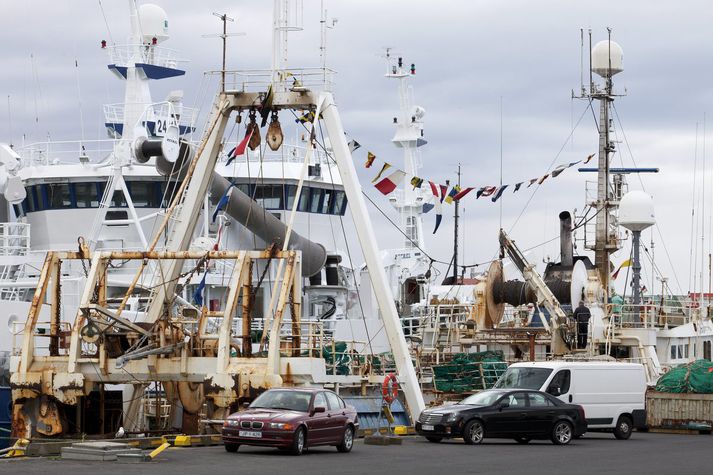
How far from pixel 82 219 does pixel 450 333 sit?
40.1 feet

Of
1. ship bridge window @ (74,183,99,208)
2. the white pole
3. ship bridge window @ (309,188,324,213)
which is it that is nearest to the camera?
the white pole

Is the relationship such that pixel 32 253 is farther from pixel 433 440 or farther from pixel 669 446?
pixel 669 446

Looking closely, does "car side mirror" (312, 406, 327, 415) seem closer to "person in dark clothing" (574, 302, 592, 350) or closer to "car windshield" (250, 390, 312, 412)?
"car windshield" (250, 390, 312, 412)

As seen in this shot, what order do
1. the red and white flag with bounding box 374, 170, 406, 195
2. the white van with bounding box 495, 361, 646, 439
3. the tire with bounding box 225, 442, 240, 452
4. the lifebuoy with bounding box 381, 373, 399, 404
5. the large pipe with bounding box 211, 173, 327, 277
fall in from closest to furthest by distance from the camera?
the tire with bounding box 225, 442, 240, 452
the lifebuoy with bounding box 381, 373, 399, 404
the white van with bounding box 495, 361, 646, 439
the red and white flag with bounding box 374, 170, 406, 195
the large pipe with bounding box 211, 173, 327, 277

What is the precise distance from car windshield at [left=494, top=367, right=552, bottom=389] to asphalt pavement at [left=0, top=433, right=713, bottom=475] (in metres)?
2.81

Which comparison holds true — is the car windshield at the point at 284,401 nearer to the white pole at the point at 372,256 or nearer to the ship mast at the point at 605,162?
the white pole at the point at 372,256

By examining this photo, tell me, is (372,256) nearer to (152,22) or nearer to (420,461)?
(420,461)

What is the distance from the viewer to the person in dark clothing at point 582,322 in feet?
121

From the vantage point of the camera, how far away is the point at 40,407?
2552 cm

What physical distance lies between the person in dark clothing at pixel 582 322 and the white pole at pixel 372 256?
985cm

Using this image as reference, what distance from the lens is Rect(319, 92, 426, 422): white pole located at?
28.3 metres

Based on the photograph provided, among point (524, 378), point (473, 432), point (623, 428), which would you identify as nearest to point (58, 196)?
point (524, 378)

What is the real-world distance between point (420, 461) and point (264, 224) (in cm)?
1819

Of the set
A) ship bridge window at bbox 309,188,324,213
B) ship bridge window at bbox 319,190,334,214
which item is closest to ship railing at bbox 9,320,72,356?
ship bridge window at bbox 309,188,324,213
